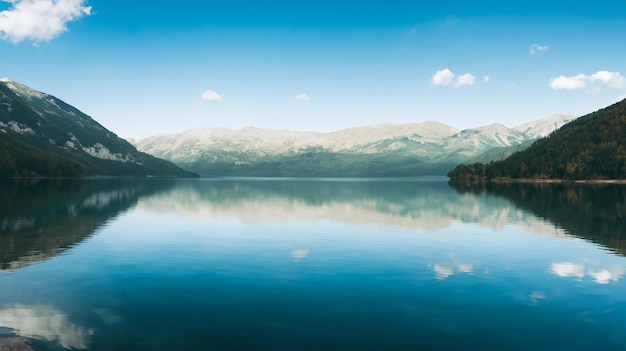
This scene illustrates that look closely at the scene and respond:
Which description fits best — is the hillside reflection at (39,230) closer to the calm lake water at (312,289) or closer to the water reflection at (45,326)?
the calm lake water at (312,289)

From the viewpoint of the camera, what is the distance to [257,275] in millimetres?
40969

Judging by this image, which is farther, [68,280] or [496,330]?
[68,280]

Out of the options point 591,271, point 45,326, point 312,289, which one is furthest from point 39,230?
point 591,271

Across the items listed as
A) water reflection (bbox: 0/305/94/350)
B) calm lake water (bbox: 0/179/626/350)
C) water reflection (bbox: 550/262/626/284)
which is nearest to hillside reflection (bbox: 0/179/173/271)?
calm lake water (bbox: 0/179/626/350)

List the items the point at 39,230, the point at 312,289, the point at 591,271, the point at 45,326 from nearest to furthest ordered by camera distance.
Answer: the point at 45,326
the point at 312,289
the point at 591,271
the point at 39,230

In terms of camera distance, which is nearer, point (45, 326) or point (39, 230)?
point (45, 326)

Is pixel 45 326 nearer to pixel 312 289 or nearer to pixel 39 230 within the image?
pixel 312 289

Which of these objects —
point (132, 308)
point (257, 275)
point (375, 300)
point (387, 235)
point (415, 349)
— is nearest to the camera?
point (415, 349)

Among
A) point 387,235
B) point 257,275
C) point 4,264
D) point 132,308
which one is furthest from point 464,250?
point 4,264

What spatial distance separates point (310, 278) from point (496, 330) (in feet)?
58.9

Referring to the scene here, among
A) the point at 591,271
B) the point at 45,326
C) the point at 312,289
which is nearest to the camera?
the point at 45,326

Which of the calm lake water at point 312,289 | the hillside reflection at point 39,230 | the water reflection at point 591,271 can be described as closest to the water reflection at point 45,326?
the calm lake water at point 312,289

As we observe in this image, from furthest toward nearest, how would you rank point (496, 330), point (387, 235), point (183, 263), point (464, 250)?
point (387, 235) → point (464, 250) → point (183, 263) → point (496, 330)

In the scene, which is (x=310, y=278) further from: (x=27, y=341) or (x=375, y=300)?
(x=27, y=341)
